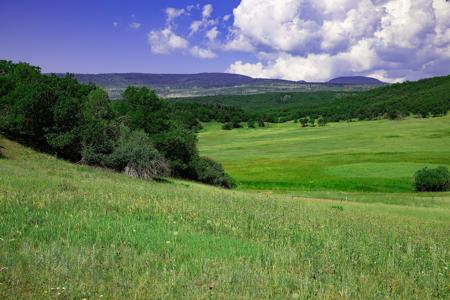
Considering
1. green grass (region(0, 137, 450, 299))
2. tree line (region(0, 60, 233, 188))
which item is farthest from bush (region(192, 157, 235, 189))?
green grass (region(0, 137, 450, 299))

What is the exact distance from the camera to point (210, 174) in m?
58.5

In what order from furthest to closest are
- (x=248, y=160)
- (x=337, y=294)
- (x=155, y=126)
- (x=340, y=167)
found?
(x=248, y=160) < (x=340, y=167) < (x=155, y=126) < (x=337, y=294)

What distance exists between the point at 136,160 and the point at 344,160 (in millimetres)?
52477

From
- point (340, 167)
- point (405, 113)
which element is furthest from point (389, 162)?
point (405, 113)

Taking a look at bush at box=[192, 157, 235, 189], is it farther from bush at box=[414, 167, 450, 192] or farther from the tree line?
bush at box=[414, 167, 450, 192]

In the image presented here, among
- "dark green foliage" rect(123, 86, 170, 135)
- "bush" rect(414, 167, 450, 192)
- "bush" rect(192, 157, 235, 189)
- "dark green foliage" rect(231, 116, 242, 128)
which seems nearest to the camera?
"bush" rect(414, 167, 450, 192)

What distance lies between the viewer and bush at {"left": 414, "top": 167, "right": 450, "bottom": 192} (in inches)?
2175

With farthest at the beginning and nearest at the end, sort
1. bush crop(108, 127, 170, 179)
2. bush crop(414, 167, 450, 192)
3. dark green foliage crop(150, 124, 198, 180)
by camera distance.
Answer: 1. dark green foliage crop(150, 124, 198, 180)
2. bush crop(414, 167, 450, 192)
3. bush crop(108, 127, 170, 179)

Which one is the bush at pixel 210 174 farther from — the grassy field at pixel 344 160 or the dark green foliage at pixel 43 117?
the dark green foliage at pixel 43 117

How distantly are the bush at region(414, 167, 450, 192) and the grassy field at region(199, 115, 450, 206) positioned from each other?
5.58 feet

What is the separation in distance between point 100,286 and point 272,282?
2.67 m

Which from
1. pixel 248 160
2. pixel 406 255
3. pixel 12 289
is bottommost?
Result: pixel 248 160

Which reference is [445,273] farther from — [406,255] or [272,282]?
[272,282]

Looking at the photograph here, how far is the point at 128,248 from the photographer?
8312 millimetres
